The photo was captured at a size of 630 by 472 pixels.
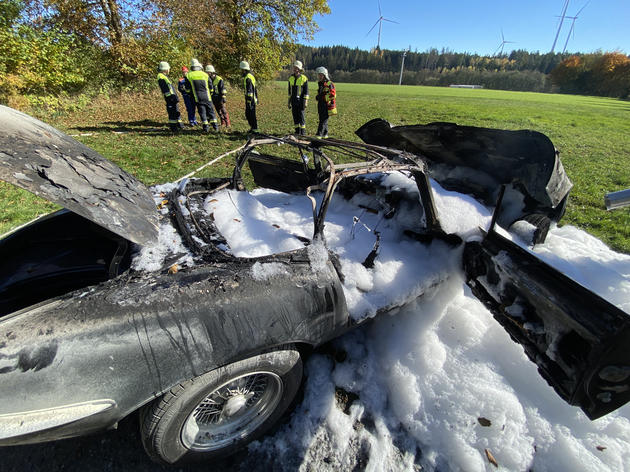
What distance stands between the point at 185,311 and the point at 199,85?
8.99 m

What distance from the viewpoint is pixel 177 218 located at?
215 cm

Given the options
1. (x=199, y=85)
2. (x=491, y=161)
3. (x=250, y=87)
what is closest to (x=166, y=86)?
(x=199, y=85)

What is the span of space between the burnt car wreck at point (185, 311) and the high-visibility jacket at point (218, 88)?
27.0 ft

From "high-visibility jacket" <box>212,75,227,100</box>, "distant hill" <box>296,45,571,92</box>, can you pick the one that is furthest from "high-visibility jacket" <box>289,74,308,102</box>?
"distant hill" <box>296,45,571,92</box>

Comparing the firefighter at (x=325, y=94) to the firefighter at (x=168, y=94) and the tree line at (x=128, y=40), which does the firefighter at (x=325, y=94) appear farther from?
the tree line at (x=128, y=40)

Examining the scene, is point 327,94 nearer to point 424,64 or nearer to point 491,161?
point 491,161

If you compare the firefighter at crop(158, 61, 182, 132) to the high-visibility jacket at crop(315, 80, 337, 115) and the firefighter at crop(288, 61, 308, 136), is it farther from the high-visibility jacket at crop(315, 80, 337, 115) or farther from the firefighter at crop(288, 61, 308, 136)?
the high-visibility jacket at crop(315, 80, 337, 115)

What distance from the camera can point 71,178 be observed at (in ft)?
5.74

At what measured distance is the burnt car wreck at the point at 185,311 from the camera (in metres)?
1.23

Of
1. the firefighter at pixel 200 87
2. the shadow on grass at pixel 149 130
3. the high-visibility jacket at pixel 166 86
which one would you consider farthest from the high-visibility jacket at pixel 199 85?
the shadow on grass at pixel 149 130

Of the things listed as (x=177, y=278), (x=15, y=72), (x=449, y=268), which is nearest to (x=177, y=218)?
(x=177, y=278)

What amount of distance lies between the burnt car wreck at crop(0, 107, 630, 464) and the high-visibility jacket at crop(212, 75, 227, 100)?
822cm

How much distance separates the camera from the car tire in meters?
1.48

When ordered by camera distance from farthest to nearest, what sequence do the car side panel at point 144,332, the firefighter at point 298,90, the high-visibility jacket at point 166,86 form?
the high-visibility jacket at point 166,86
the firefighter at point 298,90
the car side panel at point 144,332
